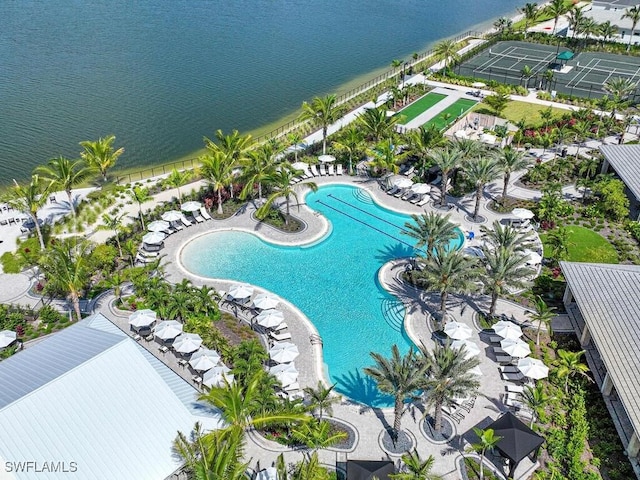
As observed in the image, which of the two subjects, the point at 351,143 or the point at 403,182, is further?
the point at 351,143

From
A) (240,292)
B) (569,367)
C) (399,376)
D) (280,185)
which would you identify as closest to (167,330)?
(240,292)

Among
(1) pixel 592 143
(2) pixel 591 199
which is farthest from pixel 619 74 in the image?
(2) pixel 591 199

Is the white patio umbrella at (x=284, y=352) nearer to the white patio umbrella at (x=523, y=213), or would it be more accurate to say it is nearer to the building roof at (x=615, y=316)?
the building roof at (x=615, y=316)

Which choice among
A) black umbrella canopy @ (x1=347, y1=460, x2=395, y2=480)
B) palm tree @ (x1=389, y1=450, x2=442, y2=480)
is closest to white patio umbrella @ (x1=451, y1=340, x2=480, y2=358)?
palm tree @ (x1=389, y1=450, x2=442, y2=480)

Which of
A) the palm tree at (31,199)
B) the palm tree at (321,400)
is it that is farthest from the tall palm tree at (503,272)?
the palm tree at (31,199)

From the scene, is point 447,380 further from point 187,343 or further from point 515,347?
point 187,343

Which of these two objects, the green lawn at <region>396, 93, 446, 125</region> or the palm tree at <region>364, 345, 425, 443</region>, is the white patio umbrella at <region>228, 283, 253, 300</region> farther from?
the green lawn at <region>396, 93, 446, 125</region>
